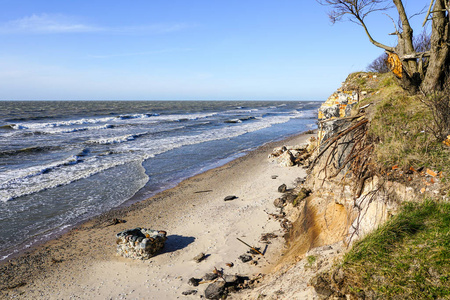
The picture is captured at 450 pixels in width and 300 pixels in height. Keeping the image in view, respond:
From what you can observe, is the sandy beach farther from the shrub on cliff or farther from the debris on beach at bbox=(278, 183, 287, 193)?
the shrub on cliff

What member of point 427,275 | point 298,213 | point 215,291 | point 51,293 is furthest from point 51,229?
point 427,275

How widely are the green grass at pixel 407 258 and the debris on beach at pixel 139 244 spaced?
575 cm

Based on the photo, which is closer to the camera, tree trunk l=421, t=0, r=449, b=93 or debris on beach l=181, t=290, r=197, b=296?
tree trunk l=421, t=0, r=449, b=93

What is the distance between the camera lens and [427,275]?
350 cm

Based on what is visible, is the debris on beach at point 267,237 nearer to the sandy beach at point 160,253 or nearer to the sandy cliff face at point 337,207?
the sandy beach at point 160,253

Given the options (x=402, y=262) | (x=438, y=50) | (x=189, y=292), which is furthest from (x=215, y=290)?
(x=438, y=50)

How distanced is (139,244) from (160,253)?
70cm

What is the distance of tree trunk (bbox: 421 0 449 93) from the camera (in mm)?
5680

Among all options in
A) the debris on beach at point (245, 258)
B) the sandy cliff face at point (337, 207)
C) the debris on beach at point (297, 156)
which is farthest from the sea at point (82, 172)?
the sandy cliff face at point (337, 207)

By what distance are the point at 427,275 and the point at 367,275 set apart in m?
0.68

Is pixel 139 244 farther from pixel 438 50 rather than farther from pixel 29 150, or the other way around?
pixel 29 150

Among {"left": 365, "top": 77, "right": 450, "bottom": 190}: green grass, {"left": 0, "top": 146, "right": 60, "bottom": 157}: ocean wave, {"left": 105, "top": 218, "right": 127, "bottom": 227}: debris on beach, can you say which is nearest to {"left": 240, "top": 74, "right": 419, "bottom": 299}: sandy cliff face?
{"left": 365, "top": 77, "right": 450, "bottom": 190}: green grass

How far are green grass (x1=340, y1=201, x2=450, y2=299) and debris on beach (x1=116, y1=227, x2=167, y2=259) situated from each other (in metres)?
5.75

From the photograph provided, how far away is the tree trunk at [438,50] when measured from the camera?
18.6 feet
